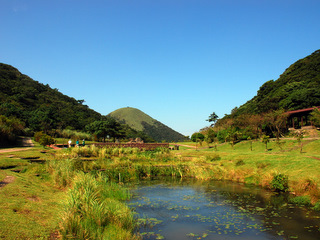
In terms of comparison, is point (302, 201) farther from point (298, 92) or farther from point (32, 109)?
point (32, 109)

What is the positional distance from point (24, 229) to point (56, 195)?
4687 millimetres

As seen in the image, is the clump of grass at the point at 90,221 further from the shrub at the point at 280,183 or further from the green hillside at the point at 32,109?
the green hillside at the point at 32,109

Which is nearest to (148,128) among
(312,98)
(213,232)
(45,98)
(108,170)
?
(45,98)

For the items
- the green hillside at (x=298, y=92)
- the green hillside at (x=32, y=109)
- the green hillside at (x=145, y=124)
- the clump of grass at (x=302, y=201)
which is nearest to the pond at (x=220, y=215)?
the clump of grass at (x=302, y=201)

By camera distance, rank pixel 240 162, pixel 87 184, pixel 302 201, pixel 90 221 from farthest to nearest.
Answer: pixel 240 162
pixel 302 201
pixel 87 184
pixel 90 221

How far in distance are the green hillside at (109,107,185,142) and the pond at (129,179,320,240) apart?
442ft

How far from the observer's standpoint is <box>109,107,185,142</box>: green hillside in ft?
509

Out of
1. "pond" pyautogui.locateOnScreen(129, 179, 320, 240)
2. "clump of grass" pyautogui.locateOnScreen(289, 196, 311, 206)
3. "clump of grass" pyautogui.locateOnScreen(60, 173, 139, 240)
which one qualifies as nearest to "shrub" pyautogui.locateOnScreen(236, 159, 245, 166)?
"pond" pyautogui.locateOnScreen(129, 179, 320, 240)

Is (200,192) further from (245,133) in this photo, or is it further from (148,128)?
(148,128)

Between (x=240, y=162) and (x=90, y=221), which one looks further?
(x=240, y=162)

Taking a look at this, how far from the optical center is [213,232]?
8.62 metres

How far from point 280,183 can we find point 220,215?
6.12 m

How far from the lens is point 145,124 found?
550ft

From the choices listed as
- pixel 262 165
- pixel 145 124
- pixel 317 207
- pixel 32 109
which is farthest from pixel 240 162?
pixel 145 124
